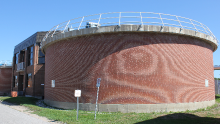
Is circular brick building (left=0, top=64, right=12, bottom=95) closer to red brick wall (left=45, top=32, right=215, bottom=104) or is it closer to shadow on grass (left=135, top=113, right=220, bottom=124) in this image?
red brick wall (left=45, top=32, right=215, bottom=104)

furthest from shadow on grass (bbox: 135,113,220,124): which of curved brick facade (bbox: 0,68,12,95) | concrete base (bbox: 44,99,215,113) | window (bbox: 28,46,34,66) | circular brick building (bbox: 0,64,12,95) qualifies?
curved brick facade (bbox: 0,68,12,95)

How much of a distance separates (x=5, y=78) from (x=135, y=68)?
33270 millimetres

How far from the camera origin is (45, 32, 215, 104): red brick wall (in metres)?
15.1

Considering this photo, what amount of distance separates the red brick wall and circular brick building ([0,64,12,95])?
87.8 feet

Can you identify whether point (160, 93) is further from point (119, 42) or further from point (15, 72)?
point (15, 72)

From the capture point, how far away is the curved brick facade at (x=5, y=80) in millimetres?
38803

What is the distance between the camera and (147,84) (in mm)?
15117

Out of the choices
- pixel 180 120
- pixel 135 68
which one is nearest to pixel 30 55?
pixel 135 68

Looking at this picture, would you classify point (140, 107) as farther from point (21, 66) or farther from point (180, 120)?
point (21, 66)

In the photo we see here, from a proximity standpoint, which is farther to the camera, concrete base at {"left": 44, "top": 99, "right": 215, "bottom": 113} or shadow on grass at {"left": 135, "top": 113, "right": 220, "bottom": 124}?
concrete base at {"left": 44, "top": 99, "right": 215, "bottom": 113}

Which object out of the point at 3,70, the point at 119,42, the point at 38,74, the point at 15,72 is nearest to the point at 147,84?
the point at 119,42

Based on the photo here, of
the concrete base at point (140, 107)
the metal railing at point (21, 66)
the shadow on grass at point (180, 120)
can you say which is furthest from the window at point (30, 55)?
the shadow on grass at point (180, 120)

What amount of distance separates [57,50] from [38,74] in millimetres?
11193

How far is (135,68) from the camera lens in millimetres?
15156
